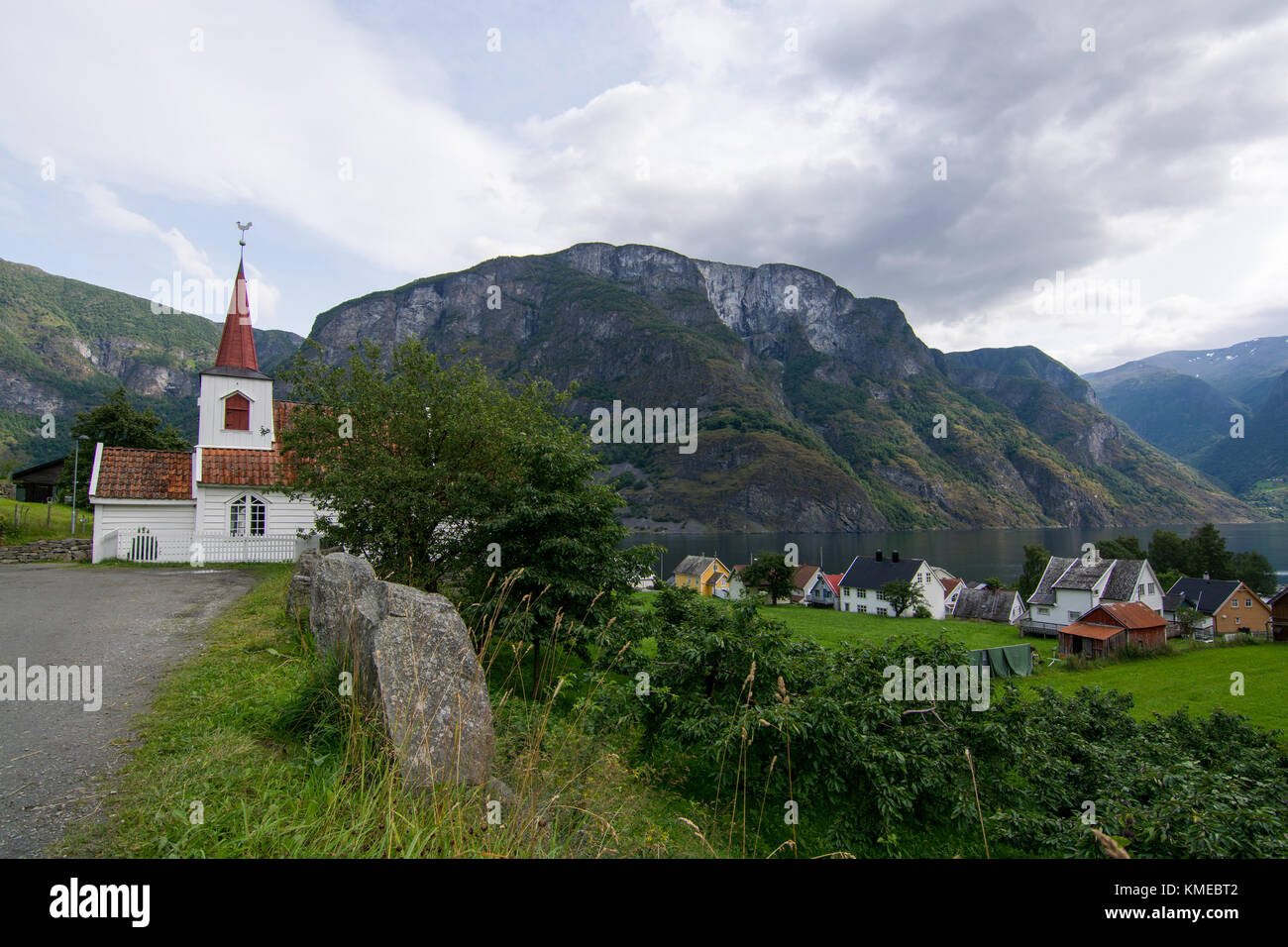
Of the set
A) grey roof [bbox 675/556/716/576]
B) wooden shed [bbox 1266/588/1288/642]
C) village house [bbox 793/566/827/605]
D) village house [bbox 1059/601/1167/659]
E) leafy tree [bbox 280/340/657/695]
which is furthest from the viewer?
village house [bbox 793/566/827/605]

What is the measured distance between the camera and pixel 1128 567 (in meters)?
54.5

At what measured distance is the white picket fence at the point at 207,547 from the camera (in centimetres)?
2488

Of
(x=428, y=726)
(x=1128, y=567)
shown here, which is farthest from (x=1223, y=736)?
(x=1128, y=567)

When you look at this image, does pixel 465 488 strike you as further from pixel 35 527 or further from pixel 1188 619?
pixel 1188 619

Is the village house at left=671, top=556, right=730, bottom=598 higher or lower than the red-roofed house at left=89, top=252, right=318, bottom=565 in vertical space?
lower

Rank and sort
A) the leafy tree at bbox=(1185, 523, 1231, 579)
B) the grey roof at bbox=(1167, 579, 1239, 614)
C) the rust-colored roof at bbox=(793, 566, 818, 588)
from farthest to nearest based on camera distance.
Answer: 1. the rust-colored roof at bbox=(793, 566, 818, 588)
2. the leafy tree at bbox=(1185, 523, 1231, 579)
3. the grey roof at bbox=(1167, 579, 1239, 614)

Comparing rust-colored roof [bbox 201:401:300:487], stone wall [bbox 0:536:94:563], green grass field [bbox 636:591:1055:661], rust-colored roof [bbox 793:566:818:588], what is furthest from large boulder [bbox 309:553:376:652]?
rust-colored roof [bbox 793:566:818:588]

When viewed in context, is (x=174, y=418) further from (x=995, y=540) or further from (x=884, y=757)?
(x=995, y=540)

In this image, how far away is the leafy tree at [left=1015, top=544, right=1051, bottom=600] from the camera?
61938mm

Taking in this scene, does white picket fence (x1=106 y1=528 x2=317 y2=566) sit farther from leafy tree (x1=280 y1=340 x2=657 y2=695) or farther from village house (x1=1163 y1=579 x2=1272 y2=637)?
village house (x1=1163 y1=579 x2=1272 y2=637)

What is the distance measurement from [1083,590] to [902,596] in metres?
15.1

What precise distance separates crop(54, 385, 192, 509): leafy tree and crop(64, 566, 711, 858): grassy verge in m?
52.9

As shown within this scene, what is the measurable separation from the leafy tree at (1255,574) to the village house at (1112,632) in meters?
45.3
